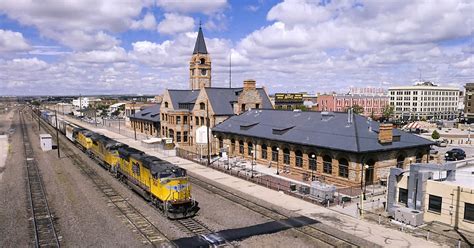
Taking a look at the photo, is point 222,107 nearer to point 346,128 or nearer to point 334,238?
point 346,128

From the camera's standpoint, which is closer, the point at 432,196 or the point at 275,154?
the point at 432,196

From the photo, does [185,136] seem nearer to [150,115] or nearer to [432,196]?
[150,115]

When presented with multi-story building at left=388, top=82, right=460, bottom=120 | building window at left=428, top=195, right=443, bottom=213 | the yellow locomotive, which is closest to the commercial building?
building window at left=428, top=195, right=443, bottom=213

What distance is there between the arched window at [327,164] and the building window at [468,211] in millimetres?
16148

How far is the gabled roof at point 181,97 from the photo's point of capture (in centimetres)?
7300

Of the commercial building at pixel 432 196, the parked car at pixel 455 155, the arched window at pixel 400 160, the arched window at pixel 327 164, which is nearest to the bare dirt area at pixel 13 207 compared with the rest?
the commercial building at pixel 432 196

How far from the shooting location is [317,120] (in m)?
47.8

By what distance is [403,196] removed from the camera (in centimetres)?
2959

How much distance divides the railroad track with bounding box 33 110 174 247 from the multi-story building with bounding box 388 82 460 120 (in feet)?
491

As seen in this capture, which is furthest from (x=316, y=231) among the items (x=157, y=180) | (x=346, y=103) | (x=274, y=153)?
(x=346, y=103)

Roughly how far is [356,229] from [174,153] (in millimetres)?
39978

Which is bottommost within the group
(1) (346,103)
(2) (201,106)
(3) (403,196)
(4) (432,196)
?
(3) (403,196)

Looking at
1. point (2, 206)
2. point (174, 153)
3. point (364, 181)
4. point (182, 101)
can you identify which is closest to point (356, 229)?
point (364, 181)

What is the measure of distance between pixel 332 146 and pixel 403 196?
10831mm
